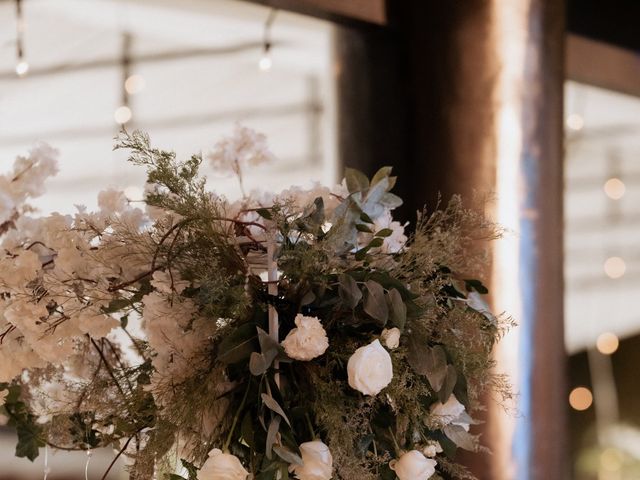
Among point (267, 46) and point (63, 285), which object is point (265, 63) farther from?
point (63, 285)

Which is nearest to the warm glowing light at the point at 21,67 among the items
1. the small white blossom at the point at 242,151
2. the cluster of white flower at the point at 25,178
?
the cluster of white flower at the point at 25,178

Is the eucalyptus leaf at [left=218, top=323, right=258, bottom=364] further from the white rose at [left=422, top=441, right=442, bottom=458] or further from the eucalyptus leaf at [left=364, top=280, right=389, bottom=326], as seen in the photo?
the white rose at [left=422, top=441, right=442, bottom=458]

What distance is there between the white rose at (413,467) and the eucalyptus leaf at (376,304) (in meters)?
0.17

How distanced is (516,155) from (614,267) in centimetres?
148

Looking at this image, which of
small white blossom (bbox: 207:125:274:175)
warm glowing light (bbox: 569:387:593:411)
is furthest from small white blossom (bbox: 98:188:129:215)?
warm glowing light (bbox: 569:387:593:411)

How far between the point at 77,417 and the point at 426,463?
0.53 meters

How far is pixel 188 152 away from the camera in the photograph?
9.88ft

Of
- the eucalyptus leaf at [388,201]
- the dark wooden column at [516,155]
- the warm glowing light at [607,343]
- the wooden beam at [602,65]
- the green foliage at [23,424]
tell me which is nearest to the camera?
the eucalyptus leaf at [388,201]

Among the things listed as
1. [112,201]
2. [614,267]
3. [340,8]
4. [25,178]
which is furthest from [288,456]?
[614,267]

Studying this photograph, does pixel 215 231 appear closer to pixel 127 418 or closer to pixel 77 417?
pixel 127 418

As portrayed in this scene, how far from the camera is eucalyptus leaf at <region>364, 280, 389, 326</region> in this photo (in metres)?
1.07

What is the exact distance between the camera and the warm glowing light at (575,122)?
383 cm

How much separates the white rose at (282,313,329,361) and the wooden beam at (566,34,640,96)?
2.89 meters

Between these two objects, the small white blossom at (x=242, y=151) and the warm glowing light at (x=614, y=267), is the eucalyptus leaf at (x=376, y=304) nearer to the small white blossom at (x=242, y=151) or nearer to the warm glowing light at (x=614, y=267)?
the small white blossom at (x=242, y=151)
